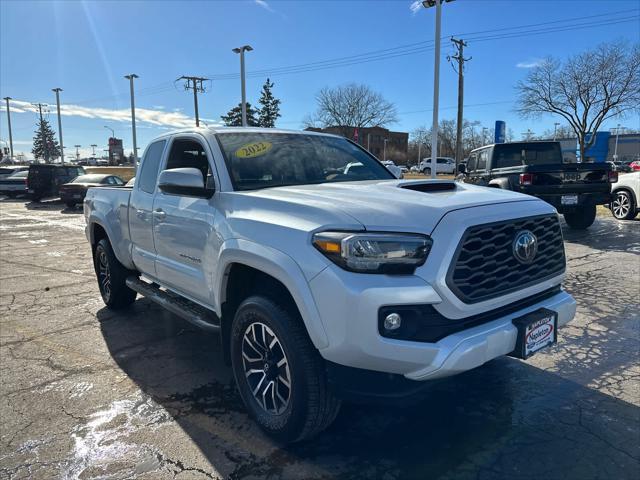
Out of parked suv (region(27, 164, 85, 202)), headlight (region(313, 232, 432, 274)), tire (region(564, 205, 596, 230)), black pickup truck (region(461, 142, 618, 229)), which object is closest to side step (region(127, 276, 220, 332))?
headlight (region(313, 232, 432, 274))

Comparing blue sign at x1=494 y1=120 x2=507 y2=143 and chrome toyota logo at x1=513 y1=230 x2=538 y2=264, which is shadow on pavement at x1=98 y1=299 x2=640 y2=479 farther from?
blue sign at x1=494 y1=120 x2=507 y2=143

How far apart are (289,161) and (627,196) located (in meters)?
12.0

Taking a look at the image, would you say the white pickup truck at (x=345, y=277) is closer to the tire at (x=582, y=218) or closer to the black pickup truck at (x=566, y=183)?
the black pickup truck at (x=566, y=183)

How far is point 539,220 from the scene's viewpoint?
9.48 ft

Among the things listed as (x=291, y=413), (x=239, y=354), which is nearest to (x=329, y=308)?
(x=291, y=413)

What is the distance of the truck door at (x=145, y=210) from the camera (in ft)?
14.3

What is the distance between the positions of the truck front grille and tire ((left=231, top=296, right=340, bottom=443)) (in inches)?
33.7

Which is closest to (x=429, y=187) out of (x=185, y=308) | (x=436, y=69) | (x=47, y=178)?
(x=185, y=308)

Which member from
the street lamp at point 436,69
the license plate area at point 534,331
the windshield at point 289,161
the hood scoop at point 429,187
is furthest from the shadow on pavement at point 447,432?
the street lamp at point 436,69

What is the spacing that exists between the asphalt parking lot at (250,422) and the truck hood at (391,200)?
135 cm

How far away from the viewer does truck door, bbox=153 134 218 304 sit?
337 centimetres

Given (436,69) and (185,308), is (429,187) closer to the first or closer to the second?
(185,308)

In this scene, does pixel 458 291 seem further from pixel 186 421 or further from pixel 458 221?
pixel 186 421

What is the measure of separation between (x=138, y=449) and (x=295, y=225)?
166 cm
